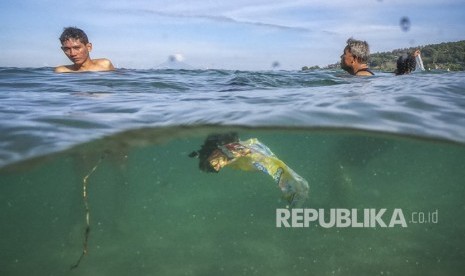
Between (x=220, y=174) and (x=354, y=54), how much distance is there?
17.0 feet

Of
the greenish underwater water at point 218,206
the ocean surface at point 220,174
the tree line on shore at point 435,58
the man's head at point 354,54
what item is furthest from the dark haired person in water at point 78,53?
the tree line on shore at point 435,58

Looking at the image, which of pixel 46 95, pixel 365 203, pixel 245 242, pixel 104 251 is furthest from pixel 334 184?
pixel 46 95

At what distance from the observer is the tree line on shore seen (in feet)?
69.7

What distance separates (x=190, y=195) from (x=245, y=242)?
153 inches

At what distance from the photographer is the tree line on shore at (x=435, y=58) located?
21252 mm

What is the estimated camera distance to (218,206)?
13023mm

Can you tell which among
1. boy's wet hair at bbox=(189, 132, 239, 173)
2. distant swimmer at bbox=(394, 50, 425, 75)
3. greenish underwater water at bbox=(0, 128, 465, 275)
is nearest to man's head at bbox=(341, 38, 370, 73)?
distant swimmer at bbox=(394, 50, 425, 75)

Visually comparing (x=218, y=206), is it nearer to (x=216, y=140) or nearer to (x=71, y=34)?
(x=216, y=140)

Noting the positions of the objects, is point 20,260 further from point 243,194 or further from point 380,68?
point 380,68

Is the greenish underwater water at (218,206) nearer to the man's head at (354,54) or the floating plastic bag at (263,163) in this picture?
the floating plastic bag at (263,163)

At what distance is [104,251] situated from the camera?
29.7ft

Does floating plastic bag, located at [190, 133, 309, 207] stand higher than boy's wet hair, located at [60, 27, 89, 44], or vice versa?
boy's wet hair, located at [60, 27, 89, 44]

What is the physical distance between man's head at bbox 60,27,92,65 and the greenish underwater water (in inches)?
143

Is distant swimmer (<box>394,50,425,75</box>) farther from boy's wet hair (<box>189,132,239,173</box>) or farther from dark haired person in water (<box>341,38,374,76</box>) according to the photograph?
boy's wet hair (<box>189,132,239,173</box>)
